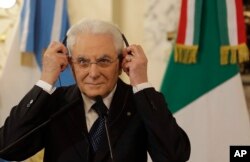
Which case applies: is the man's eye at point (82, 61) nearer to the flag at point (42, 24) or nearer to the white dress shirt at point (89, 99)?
the white dress shirt at point (89, 99)

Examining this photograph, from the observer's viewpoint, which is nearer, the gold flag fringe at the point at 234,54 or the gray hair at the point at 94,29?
the gray hair at the point at 94,29

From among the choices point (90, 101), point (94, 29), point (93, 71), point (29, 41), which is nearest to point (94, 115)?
point (90, 101)

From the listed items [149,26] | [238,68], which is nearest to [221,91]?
[238,68]

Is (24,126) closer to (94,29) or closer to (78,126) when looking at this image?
(78,126)

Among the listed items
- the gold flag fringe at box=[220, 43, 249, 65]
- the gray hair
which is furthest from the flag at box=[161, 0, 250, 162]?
the gray hair

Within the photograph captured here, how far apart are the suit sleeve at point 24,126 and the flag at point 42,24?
1182mm

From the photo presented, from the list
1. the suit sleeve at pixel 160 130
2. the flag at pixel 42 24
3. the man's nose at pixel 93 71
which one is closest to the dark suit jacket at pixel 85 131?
the suit sleeve at pixel 160 130

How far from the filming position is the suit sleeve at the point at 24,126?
1282 millimetres

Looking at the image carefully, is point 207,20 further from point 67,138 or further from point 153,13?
point 67,138

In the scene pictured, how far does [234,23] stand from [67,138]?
4.45 feet

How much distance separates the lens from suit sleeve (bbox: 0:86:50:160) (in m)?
1.28

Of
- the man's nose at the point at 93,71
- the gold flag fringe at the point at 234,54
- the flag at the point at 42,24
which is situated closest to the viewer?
the man's nose at the point at 93,71

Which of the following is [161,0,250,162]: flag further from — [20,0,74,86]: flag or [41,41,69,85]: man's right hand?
[41,41,69,85]: man's right hand

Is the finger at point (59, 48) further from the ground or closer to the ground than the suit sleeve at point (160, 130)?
further from the ground
